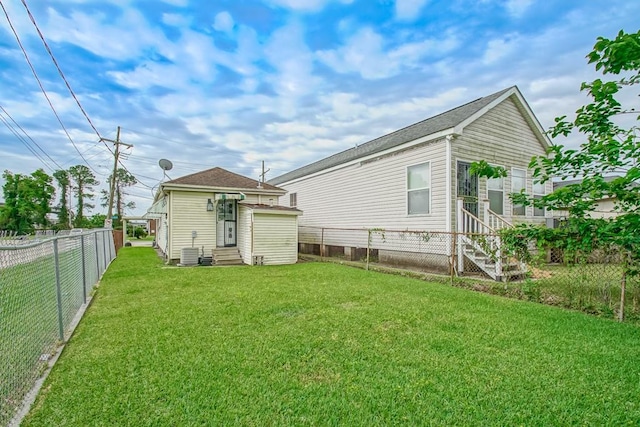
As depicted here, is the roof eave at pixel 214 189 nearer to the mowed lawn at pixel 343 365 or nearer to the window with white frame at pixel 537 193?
the mowed lawn at pixel 343 365

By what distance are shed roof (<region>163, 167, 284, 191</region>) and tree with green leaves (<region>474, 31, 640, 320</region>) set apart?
9.31 m

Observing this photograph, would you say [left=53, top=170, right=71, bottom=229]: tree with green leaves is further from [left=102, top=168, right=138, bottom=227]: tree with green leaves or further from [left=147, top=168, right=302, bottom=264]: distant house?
[left=147, top=168, right=302, bottom=264]: distant house

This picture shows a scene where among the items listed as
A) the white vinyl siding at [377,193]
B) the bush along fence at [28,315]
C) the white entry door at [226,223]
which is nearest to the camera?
the bush along fence at [28,315]

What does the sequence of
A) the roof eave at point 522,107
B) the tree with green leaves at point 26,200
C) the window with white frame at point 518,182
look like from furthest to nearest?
the tree with green leaves at point 26,200 < the window with white frame at point 518,182 < the roof eave at point 522,107

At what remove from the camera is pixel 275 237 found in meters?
11.0

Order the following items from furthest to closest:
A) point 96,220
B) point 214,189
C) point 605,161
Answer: point 96,220 → point 214,189 → point 605,161

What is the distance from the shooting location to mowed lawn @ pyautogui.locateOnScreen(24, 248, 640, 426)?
219cm

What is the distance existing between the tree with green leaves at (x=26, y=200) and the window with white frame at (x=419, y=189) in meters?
33.4

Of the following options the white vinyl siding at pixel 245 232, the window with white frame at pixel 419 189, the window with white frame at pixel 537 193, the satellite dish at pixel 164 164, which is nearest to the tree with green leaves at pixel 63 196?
the satellite dish at pixel 164 164

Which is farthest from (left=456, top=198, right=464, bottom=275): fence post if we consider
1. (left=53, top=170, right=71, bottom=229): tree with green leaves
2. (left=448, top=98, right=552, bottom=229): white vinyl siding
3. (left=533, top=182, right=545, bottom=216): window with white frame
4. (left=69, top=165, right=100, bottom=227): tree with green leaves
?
(left=69, top=165, right=100, bottom=227): tree with green leaves

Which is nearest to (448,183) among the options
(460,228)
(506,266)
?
(460,228)

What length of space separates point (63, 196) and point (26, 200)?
6786 millimetres

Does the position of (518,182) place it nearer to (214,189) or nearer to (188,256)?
(214,189)

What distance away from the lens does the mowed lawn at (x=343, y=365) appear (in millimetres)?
2186
